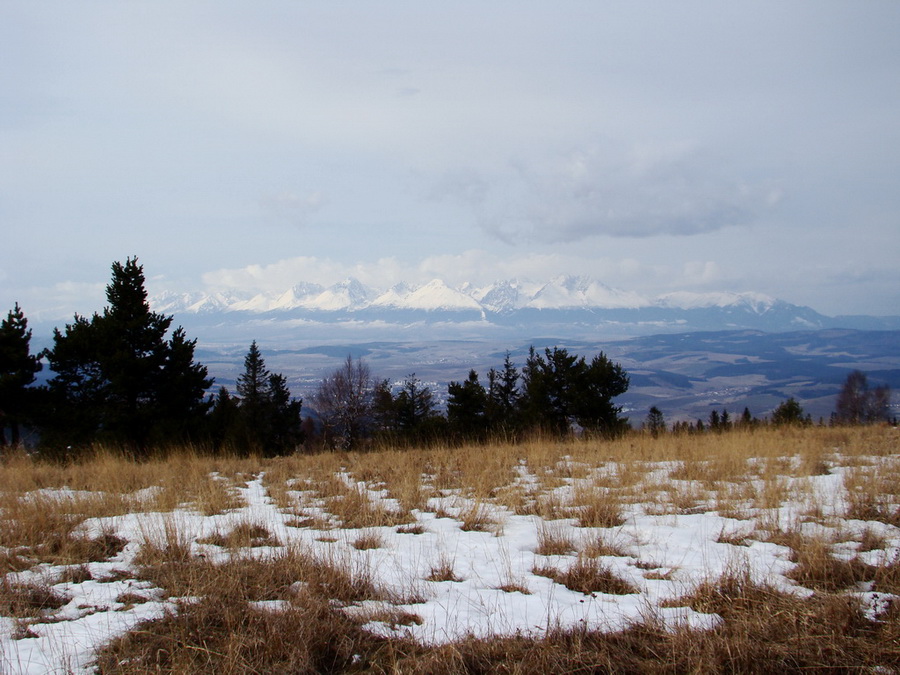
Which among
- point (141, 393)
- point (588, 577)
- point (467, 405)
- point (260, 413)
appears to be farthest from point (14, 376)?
point (588, 577)

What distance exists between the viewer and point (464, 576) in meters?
4.11

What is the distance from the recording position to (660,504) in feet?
20.0

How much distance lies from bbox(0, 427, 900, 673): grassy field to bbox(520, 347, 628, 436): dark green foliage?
57.5 ft

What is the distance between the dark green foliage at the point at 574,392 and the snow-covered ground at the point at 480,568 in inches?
736

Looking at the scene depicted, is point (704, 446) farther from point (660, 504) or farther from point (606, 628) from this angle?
point (606, 628)

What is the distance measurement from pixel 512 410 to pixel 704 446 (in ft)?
89.6

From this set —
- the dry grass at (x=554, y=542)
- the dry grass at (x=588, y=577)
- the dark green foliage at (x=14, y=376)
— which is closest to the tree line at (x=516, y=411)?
the dry grass at (x=554, y=542)

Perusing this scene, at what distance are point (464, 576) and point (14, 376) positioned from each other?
89.8ft

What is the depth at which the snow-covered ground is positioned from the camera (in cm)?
319

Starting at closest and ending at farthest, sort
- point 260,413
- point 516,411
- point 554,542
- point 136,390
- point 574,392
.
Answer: point 554,542, point 136,390, point 574,392, point 516,411, point 260,413

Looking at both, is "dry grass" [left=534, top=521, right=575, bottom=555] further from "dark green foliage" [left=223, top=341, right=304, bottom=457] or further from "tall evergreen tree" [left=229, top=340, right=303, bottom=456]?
"tall evergreen tree" [left=229, top=340, right=303, bottom=456]

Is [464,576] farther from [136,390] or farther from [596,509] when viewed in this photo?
[136,390]

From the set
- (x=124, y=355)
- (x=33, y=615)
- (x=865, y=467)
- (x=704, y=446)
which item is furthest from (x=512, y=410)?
(x=33, y=615)

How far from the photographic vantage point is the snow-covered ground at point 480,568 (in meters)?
3.19
